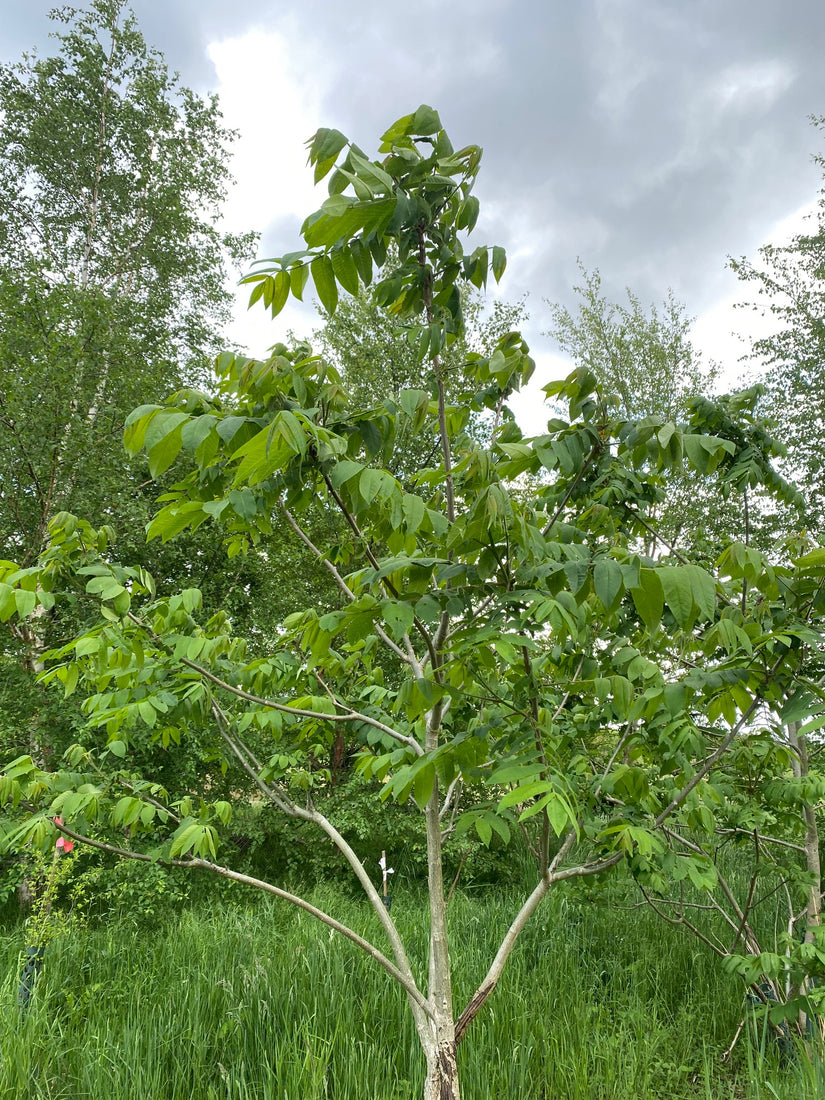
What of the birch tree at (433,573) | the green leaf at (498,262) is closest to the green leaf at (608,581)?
the birch tree at (433,573)

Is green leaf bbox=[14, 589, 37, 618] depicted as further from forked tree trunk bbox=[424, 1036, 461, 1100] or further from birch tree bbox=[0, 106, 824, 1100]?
forked tree trunk bbox=[424, 1036, 461, 1100]

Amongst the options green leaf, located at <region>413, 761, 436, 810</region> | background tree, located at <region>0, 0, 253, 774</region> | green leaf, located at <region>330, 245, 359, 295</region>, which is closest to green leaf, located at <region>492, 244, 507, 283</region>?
green leaf, located at <region>330, 245, 359, 295</region>

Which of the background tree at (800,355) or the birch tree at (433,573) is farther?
the background tree at (800,355)

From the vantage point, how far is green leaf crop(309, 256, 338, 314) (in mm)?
1213

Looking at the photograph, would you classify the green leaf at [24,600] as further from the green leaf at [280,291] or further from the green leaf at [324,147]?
the green leaf at [324,147]

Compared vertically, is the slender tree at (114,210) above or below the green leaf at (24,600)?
above

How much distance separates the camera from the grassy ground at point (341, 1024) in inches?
94.8

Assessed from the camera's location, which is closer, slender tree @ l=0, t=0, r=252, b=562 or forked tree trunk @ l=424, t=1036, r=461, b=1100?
forked tree trunk @ l=424, t=1036, r=461, b=1100

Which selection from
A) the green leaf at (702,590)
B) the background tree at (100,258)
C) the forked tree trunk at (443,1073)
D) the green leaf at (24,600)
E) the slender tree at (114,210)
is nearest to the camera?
the green leaf at (702,590)

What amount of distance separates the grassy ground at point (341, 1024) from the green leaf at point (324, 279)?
2.59 meters

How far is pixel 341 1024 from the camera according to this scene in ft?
8.84

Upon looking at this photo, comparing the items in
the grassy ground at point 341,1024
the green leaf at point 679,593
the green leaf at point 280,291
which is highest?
the green leaf at point 280,291

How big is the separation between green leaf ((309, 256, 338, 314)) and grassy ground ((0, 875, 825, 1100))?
259cm

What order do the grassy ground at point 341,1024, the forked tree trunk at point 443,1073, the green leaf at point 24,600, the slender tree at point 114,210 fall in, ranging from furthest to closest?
the slender tree at point 114,210, the grassy ground at point 341,1024, the forked tree trunk at point 443,1073, the green leaf at point 24,600
